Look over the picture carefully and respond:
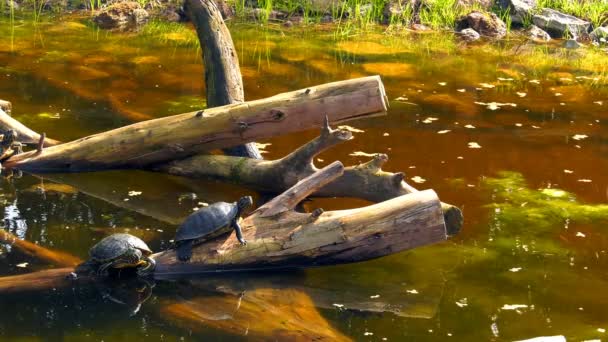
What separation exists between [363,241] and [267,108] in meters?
1.33

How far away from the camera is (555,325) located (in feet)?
13.5

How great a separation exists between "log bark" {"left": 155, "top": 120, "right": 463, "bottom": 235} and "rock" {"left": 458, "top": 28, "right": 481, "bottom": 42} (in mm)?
7613

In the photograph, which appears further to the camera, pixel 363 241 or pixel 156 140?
pixel 156 140

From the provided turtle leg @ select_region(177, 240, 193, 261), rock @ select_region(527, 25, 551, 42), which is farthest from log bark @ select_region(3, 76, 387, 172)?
rock @ select_region(527, 25, 551, 42)

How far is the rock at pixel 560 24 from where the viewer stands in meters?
13.0

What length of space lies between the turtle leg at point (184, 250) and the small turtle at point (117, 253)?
190mm

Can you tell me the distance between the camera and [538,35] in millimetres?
13023

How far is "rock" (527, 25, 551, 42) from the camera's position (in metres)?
12.9

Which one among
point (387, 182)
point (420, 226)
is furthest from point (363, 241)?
point (387, 182)

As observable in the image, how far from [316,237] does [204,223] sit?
1.89ft

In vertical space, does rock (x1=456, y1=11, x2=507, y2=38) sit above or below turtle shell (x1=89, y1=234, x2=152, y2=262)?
below

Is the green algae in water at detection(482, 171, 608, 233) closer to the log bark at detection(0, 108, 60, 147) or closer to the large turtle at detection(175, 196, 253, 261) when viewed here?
the large turtle at detection(175, 196, 253, 261)

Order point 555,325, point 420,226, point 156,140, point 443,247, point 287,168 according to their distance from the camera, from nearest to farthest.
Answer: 1. point 555,325
2. point 420,226
3. point 443,247
4. point 287,168
5. point 156,140

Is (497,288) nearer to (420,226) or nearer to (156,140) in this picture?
(420,226)
